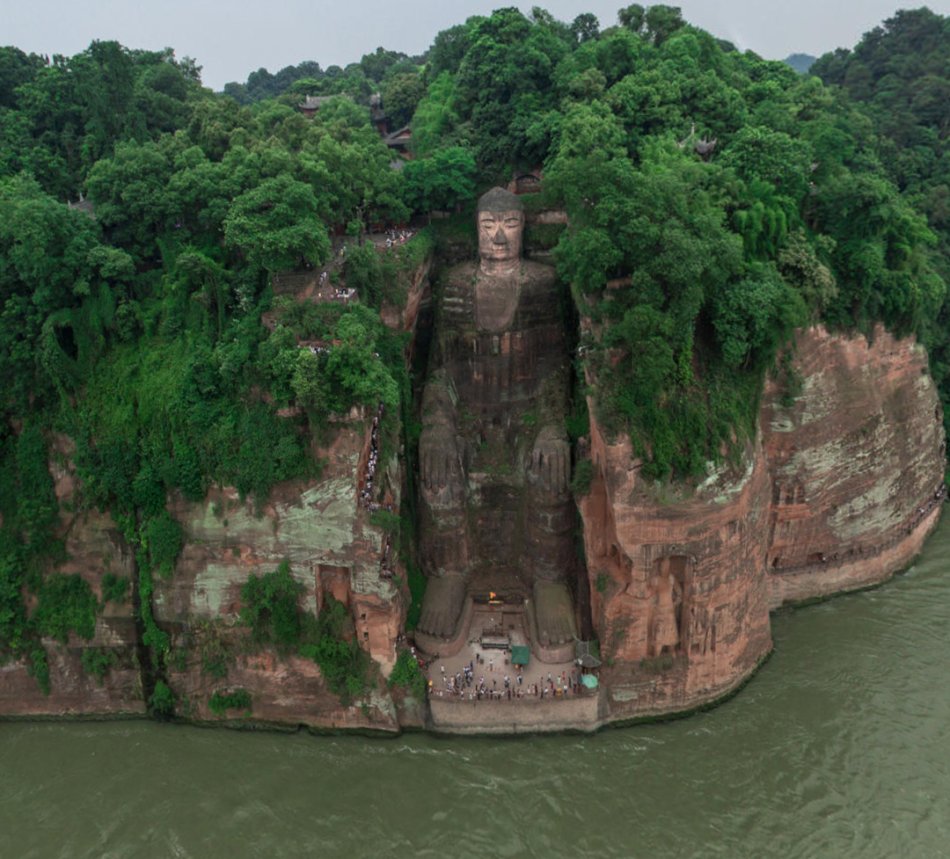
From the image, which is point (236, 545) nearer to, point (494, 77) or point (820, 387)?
point (820, 387)

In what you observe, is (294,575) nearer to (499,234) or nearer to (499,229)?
(499,234)

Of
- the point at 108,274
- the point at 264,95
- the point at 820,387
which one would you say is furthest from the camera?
the point at 264,95

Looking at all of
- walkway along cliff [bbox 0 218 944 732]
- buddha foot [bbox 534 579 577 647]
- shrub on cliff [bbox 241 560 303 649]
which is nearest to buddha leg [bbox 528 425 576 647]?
buddha foot [bbox 534 579 577 647]

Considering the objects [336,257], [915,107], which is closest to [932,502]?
[336,257]

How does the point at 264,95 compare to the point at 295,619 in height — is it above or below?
above

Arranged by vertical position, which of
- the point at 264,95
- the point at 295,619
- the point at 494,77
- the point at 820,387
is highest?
the point at 264,95

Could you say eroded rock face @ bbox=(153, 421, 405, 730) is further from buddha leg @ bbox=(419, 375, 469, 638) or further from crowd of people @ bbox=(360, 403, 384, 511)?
buddha leg @ bbox=(419, 375, 469, 638)

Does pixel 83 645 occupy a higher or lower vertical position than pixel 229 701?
higher

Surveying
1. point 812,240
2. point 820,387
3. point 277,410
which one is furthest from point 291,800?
point 812,240
